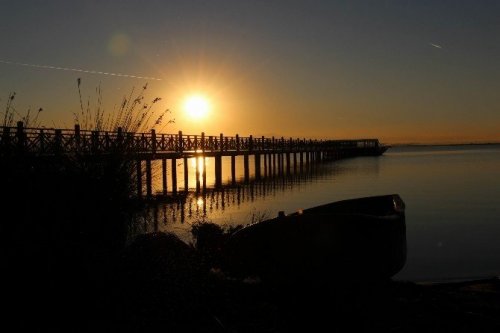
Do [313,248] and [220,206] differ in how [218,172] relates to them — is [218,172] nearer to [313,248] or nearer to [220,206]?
[220,206]

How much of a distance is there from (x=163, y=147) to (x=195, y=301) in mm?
26830

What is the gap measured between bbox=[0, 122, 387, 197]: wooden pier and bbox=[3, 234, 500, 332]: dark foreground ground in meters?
1.41

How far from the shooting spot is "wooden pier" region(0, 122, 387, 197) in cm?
773

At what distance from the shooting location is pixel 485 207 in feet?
95.7

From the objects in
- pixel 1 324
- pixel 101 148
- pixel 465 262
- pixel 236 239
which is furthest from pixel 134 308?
pixel 465 262

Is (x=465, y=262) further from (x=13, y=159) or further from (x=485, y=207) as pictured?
(x=485, y=207)

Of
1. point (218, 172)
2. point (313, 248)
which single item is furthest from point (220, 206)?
point (313, 248)

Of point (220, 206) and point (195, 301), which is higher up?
point (195, 301)

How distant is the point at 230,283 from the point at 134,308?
232 centimetres

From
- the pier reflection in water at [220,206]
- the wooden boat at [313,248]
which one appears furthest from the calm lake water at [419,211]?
the wooden boat at [313,248]

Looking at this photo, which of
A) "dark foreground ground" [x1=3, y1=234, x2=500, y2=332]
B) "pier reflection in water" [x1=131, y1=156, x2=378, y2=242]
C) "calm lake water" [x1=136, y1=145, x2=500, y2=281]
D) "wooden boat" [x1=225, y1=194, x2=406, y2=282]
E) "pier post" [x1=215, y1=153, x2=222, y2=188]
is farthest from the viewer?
"pier post" [x1=215, y1=153, x2=222, y2=188]

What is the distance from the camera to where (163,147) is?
107 feet

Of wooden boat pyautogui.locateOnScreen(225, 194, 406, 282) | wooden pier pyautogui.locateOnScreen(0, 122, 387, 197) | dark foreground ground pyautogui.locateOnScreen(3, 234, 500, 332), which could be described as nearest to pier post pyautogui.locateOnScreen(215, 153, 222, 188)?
wooden pier pyautogui.locateOnScreen(0, 122, 387, 197)

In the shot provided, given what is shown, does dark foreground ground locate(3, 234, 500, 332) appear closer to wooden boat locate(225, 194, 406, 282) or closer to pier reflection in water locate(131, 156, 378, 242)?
wooden boat locate(225, 194, 406, 282)
